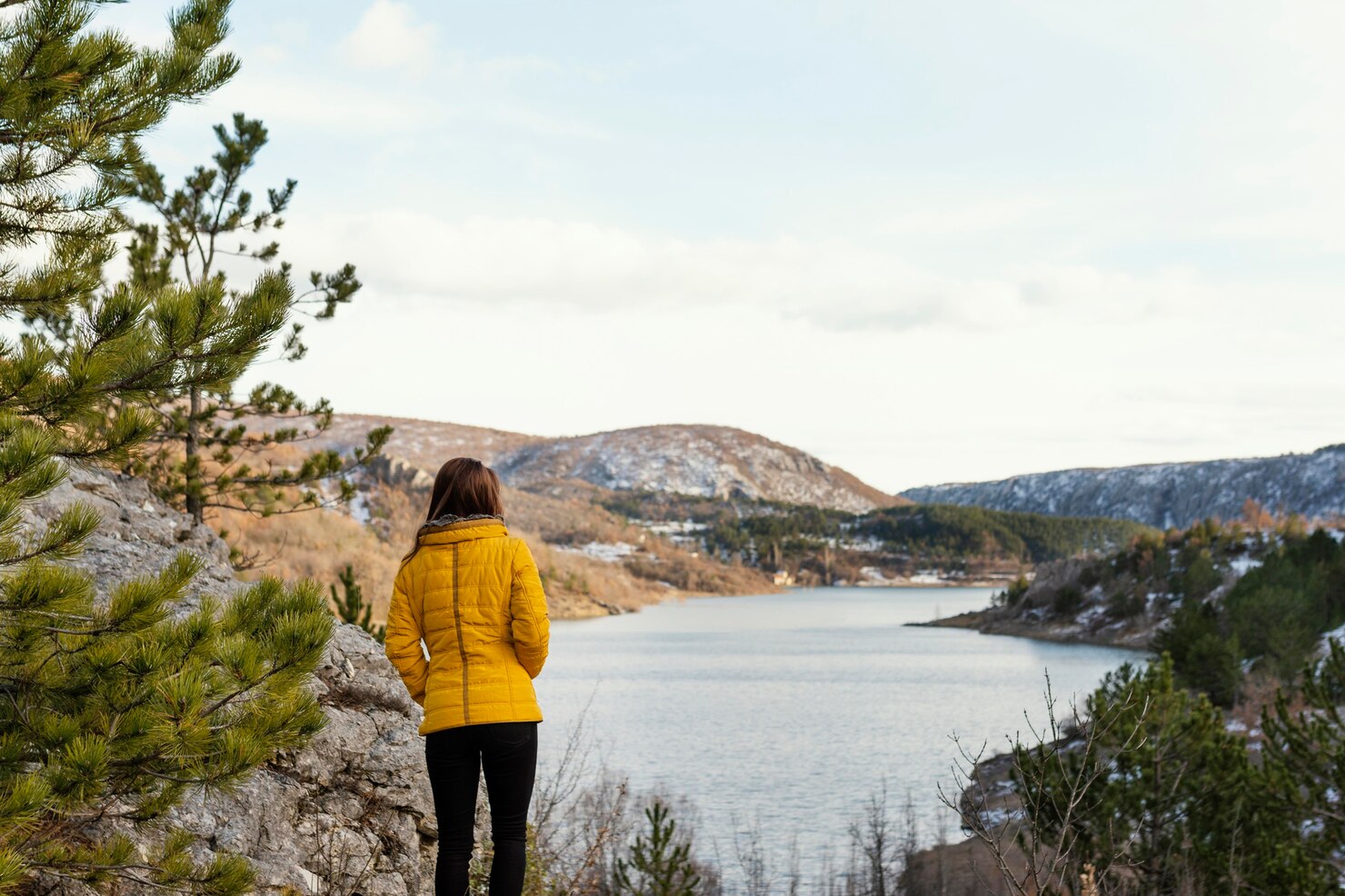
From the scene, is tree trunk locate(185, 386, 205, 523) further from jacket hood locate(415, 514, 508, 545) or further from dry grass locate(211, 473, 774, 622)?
jacket hood locate(415, 514, 508, 545)

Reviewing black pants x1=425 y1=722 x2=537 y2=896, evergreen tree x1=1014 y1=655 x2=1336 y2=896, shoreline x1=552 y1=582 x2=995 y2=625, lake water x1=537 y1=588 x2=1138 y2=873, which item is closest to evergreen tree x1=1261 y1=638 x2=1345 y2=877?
evergreen tree x1=1014 y1=655 x2=1336 y2=896

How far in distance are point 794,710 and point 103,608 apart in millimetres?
29092

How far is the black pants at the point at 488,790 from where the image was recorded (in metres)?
4.07

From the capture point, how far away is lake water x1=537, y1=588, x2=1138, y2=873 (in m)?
19.6

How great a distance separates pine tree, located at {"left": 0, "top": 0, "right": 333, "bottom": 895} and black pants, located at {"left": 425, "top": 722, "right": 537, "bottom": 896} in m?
0.61

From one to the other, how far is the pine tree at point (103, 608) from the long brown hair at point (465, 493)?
2.04 feet

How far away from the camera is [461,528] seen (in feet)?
13.7

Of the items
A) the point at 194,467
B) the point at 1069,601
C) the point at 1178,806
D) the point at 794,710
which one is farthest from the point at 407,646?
the point at 1069,601

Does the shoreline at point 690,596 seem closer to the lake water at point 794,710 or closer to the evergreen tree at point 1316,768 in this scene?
the lake water at point 794,710

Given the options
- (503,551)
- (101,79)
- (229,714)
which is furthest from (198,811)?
(101,79)

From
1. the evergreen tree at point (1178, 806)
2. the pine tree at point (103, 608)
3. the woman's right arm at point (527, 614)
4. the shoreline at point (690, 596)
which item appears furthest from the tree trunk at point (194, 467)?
the shoreline at point (690, 596)

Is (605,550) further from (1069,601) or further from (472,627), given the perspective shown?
(472,627)

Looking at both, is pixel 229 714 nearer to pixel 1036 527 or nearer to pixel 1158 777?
pixel 1158 777

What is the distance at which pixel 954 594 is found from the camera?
124m
